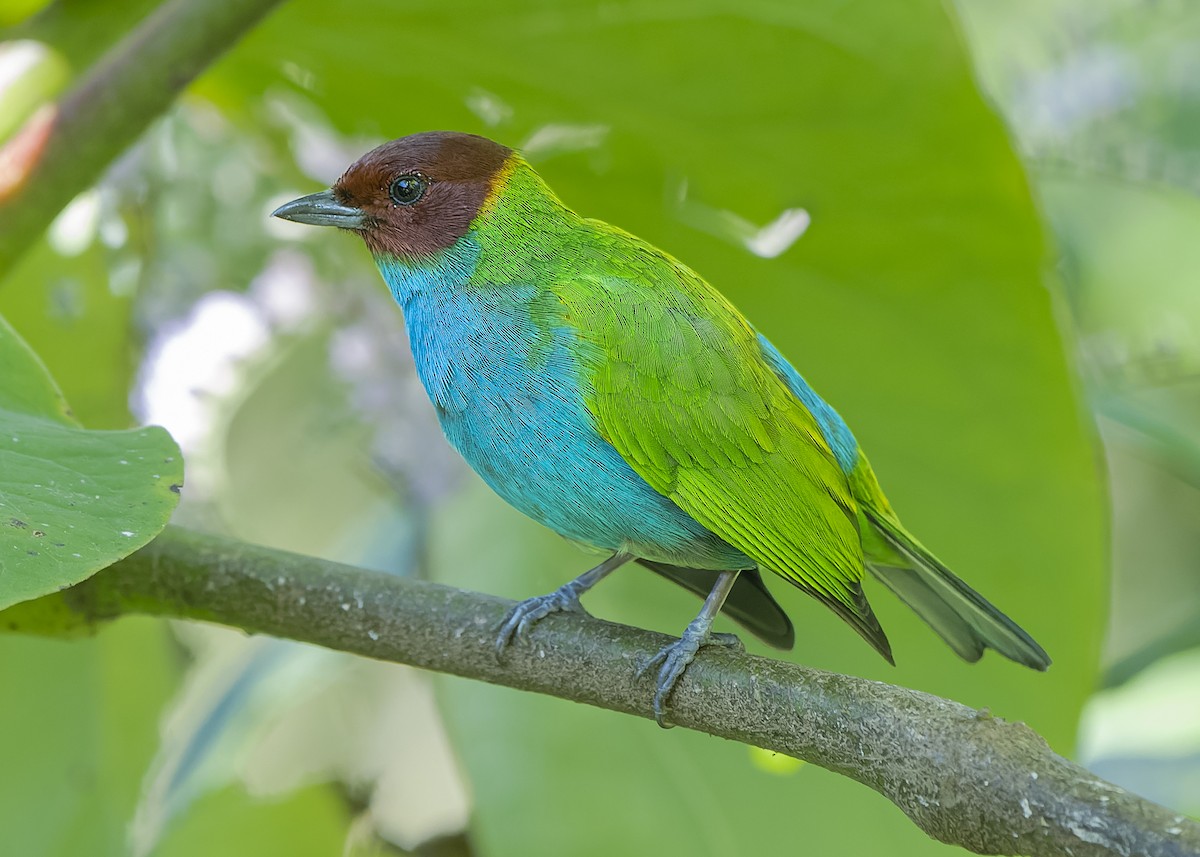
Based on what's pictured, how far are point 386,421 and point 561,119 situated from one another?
59cm

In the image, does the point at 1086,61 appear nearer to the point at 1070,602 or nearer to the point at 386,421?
the point at 1070,602

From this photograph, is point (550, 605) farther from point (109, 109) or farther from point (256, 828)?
point (109, 109)

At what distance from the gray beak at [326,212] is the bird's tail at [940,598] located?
76 cm

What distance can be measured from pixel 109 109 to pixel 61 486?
24.7 inches

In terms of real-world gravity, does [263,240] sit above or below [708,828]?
above

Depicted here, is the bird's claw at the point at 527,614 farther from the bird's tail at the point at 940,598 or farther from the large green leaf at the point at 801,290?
the bird's tail at the point at 940,598

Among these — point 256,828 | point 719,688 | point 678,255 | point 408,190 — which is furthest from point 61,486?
point 678,255

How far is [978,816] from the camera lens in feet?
3.07

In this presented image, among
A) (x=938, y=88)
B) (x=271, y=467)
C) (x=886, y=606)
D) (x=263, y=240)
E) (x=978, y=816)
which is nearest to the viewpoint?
(x=978, y=816)

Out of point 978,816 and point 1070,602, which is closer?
point 978,816

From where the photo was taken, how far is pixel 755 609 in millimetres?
1644

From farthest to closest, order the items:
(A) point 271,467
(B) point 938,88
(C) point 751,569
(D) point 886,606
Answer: (A) point 271,467 < (D) point 886,606 < (B) point 938,88 < (C) point 751,569

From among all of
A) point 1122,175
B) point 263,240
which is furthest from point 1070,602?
point 263,240

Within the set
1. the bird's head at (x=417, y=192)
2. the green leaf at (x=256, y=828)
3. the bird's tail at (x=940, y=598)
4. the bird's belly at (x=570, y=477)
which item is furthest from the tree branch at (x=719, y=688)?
the green leaf at (x=256, y=828)
